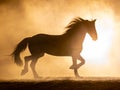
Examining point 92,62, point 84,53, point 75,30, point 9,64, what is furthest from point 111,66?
point 75,30

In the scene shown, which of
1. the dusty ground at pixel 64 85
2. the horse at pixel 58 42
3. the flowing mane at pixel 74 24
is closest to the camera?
the dusty ground at pixel 64 85

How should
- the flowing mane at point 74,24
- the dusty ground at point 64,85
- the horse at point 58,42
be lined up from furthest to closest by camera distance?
the flowing mane at point 74,24, the horse at point 58,42, the dusty ground at point 64,85

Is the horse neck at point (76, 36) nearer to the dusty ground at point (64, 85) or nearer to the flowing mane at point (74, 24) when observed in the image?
the flowing mane at point (74, 24)

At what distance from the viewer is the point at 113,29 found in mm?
42531

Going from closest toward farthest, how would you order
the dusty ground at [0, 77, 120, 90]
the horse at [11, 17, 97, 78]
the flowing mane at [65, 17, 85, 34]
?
the dusty ground at [0, 77, 120, 90]
the horse at [11, 17, 97, 78]
the flowing mane at [65, 17, 85, 34]

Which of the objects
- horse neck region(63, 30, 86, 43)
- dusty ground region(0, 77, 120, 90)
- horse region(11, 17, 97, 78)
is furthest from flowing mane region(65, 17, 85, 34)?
dusty ground region(0, 77, 120, 90)

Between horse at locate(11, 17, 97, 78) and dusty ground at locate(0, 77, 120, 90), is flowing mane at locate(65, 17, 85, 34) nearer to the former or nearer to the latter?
horse at locate(11, 17, 97, 78)

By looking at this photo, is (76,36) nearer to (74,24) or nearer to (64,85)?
(74,24)

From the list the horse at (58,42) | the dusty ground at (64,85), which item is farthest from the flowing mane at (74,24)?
the dusty ground at (64,85)

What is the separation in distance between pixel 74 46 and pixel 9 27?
1623 cm

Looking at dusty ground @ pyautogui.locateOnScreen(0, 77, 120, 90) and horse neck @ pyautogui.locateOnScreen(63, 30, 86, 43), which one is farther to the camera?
horse neck @ pyautogui.locateOnScreen(63, 30, 86, 43)

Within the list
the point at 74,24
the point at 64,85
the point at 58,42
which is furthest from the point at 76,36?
the point at 64,85

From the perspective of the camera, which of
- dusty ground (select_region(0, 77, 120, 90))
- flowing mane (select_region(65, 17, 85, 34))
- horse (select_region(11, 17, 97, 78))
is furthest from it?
flowing mane (select_region(65, 17, 85, 34))

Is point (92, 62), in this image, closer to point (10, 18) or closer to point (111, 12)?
point (111, 12)
